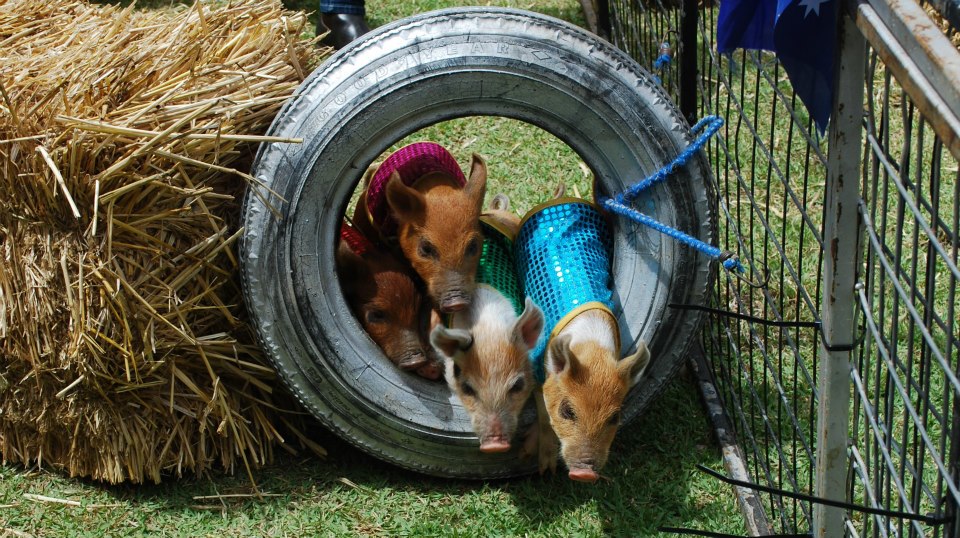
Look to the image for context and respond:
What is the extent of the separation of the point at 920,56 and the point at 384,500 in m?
2.55

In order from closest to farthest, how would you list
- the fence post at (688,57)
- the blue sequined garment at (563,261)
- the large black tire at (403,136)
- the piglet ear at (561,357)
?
the piglet ear at (561,357)
the large black tire at (403,136)
the blue sequined garment at (563,261)
the fence post at (688,57)

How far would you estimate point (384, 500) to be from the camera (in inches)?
149

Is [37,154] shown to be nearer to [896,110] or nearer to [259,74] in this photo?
[259,74]

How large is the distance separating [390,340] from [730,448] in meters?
1.33

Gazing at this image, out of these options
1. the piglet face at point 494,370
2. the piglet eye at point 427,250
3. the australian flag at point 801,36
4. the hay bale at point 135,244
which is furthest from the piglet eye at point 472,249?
the australian flag at point 801,36

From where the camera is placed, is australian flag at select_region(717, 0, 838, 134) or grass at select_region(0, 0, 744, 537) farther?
grass at select_region(0, 0, 744, 537)

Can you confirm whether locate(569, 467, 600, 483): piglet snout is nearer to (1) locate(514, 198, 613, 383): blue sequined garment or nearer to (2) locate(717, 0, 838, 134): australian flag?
(1) locate(514, 198, 613, 383): blue sequined garment

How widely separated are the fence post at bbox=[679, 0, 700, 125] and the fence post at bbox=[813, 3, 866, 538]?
80.9 inches

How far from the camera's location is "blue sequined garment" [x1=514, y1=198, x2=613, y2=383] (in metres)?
3.61

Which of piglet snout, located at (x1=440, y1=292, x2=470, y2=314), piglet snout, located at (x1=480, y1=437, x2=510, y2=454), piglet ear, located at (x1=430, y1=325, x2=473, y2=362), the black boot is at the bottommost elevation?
piglet snout, located at (x1=480, y1=437, x2=510, y2=454)

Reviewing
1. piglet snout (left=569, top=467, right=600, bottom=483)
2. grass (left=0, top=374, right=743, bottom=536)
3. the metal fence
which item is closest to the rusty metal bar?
the metal fence

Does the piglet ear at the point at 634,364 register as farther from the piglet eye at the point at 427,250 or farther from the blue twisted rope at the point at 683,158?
the piglet eye at the point at 427,250

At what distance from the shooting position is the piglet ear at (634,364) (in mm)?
3359

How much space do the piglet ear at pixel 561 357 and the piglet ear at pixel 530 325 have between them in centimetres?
14
